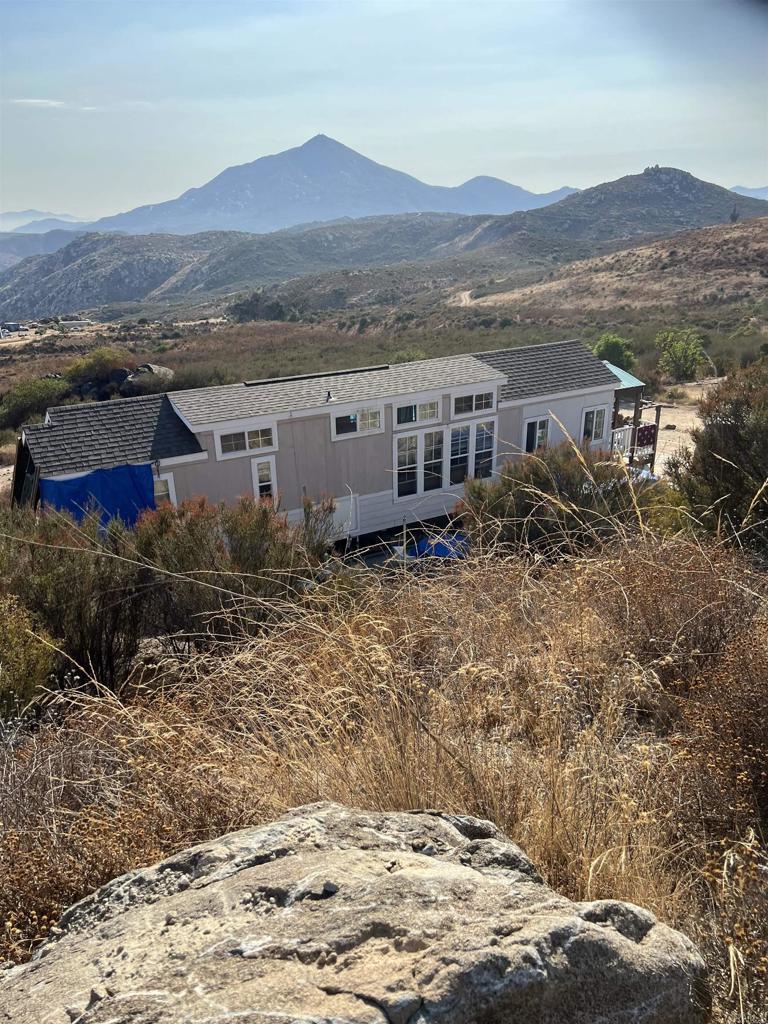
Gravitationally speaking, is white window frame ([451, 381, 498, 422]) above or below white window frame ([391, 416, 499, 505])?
above

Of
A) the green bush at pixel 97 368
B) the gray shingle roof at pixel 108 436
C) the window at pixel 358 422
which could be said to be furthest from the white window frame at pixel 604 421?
the green bush at pixel 97 368

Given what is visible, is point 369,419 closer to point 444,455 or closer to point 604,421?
point 444,455

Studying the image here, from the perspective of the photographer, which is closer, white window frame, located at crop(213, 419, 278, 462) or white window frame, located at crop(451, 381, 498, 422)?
white window frame, located at crop(213, 419, 278, 462)

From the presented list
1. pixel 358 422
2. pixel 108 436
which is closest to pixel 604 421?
pixel 358 422

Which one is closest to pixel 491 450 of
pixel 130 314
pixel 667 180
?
pixel 130 314

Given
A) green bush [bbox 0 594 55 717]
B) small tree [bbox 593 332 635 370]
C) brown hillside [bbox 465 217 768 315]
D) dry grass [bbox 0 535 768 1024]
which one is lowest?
small tree [bbox 593 332 635 370]

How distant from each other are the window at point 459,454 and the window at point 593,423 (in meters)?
3.57

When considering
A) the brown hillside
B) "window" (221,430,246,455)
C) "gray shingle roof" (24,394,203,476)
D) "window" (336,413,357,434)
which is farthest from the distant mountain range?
"gray shingle roof" (24,394,203,476)

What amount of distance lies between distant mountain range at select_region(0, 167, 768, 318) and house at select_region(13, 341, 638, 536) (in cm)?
8770

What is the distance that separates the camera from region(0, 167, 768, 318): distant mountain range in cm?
12212

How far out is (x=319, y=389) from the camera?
1424 cm

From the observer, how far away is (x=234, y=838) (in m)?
1.86

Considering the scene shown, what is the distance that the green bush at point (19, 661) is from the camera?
4.03 meters

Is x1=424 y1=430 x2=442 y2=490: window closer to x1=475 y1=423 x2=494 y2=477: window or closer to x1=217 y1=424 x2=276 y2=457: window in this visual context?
x1=475 y1=423 x2=494 y2=477: window
